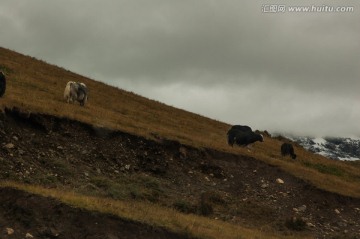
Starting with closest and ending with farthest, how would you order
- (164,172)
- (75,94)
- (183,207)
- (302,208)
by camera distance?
(183,207)
(302,208)
(164,172)
(75,94)

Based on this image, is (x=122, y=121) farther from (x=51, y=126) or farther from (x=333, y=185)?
(x=333, y=185)

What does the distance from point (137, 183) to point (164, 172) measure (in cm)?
268

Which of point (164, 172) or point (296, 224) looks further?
point (164, 172)

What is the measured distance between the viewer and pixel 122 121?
92.2 feet

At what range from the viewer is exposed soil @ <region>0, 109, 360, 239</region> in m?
14.1

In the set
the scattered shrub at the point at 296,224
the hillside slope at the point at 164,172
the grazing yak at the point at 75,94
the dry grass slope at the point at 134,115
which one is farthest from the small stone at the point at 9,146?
the grazing yak at the point at 75,94

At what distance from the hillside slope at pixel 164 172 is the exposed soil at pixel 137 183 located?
0.16ft

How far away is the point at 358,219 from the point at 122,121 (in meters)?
13.0

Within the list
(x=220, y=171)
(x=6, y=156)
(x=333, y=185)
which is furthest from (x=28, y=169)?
(x=333, y=185)

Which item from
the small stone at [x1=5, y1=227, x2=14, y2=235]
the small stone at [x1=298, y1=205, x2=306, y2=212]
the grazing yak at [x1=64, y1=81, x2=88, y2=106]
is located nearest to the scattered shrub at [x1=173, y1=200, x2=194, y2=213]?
the small stone at [x1=298, y1=205, x2=306, y2=212]

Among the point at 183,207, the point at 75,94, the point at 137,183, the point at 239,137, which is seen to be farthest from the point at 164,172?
the point at 75,94

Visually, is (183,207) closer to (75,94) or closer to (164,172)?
(164,172)

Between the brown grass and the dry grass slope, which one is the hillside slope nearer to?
the dry grass slope

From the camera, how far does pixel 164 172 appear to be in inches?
893
